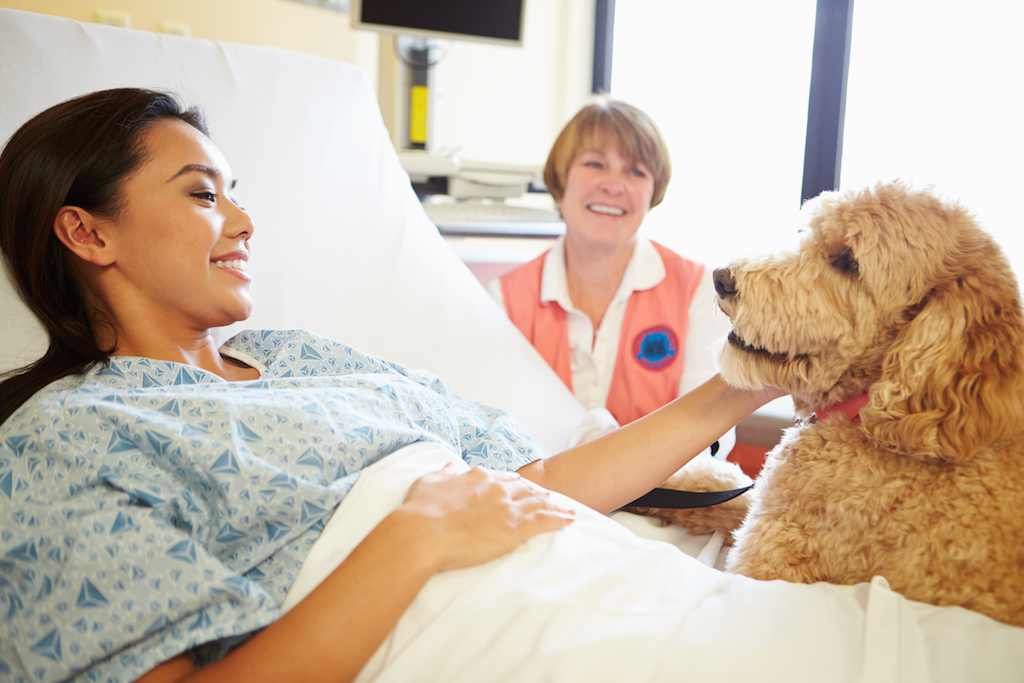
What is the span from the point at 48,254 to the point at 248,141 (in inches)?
20.2

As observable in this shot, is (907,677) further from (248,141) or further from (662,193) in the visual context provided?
(662,193)

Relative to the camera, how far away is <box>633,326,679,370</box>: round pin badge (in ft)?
6.22

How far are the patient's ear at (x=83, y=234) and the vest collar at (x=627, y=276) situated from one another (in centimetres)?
119

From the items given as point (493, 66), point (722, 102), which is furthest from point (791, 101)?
Answer: point (493, 66)

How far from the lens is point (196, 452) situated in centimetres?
80

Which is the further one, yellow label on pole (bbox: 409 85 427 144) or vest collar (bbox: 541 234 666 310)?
yellow label on pole (bbox: 409 85 427 144)

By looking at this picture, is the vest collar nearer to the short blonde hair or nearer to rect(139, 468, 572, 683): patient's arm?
the short blonde hair

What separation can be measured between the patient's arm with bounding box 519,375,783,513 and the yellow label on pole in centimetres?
202

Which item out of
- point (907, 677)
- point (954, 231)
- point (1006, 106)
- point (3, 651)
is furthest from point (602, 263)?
point (1006, 106)

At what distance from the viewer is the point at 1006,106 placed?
2.77 metres

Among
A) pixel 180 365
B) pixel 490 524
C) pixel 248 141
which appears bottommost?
pixel 490 524

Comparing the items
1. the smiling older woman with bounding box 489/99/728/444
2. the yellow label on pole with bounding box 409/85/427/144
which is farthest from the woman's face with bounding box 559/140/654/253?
the yellow label on pole with bounding box 409/85/427/144

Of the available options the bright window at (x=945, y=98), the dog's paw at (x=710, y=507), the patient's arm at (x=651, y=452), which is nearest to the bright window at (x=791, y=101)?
the bright window at (x=945, y=98)

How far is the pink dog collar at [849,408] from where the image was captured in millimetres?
982
